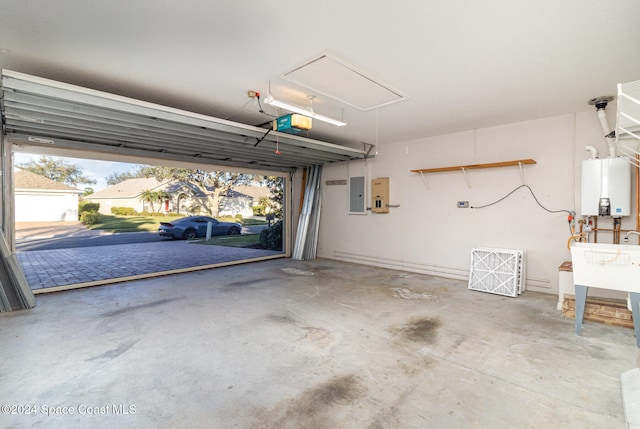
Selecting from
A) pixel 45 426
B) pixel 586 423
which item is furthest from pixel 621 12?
pixel 45 426

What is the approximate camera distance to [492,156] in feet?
17.2

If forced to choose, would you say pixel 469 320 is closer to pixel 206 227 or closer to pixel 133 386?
pixel 133 386

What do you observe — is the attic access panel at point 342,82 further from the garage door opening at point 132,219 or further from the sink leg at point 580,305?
the garage door opening at point 132,219

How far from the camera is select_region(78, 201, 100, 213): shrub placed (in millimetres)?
7382

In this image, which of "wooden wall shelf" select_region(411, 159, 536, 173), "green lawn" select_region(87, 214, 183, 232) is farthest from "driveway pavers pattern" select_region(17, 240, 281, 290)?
→ "wooden wall shelf" select_region(411, 159, 536, 173)

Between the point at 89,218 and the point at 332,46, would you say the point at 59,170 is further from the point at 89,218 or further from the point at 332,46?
the point at 332,46

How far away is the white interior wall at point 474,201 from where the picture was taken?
4586 millimetres

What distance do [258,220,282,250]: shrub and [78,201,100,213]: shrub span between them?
15.6 ft

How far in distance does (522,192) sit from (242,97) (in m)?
4.88

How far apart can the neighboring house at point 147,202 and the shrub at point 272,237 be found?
104 inches

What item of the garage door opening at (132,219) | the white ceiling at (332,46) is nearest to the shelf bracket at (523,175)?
the white ceiling at (332,46)

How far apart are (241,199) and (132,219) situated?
11.7 ft

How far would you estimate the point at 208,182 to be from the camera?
10422 millimetres

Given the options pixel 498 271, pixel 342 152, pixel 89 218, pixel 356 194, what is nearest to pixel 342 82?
pixel 342 152
